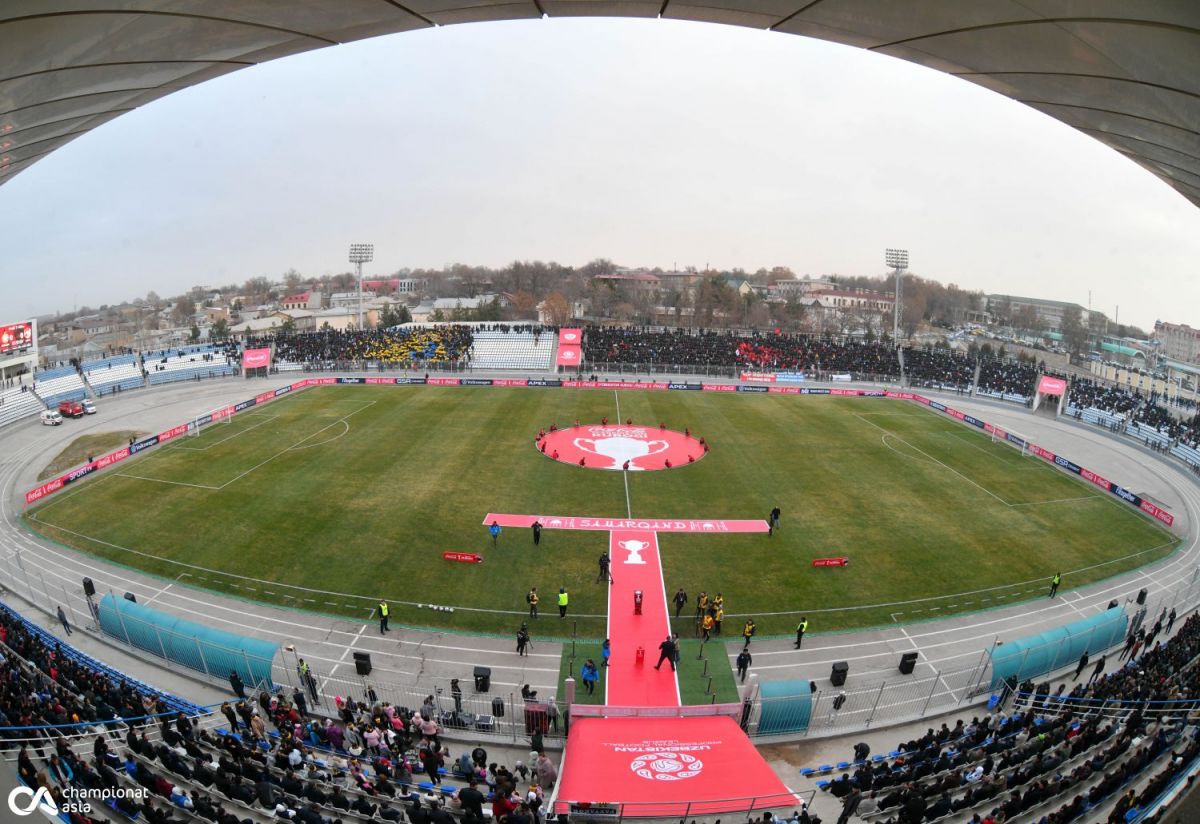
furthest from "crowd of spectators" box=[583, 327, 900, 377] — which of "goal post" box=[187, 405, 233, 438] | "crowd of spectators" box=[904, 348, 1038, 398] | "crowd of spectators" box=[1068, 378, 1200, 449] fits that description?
"goal post" box=[187, 405, 233, 438]

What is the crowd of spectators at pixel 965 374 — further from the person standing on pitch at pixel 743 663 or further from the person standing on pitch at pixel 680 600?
the person standing on pitch at pixel 743 663

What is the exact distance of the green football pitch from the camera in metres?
24.9

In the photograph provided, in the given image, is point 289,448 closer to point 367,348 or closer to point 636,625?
point 636,625

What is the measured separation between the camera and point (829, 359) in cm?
6912

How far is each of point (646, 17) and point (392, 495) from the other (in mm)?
30311

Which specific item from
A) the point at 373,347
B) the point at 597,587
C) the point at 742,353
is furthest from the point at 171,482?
the point at 742,353

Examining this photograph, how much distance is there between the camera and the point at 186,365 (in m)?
65.3

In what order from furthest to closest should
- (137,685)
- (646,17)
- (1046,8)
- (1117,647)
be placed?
Result: 1. (1117,647)
2. (137,685)
3. (646,17)
4. (1046,8)

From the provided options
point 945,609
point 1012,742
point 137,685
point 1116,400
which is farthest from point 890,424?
point 137,685

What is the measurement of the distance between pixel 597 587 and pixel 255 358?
48413 mm

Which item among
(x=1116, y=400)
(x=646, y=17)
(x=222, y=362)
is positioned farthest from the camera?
(x=222, y=362)

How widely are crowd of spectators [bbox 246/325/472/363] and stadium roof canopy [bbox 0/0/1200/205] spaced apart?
6398 cm

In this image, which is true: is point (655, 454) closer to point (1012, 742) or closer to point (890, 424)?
point (890, 424)

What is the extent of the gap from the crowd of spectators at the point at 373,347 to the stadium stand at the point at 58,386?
15.3m
